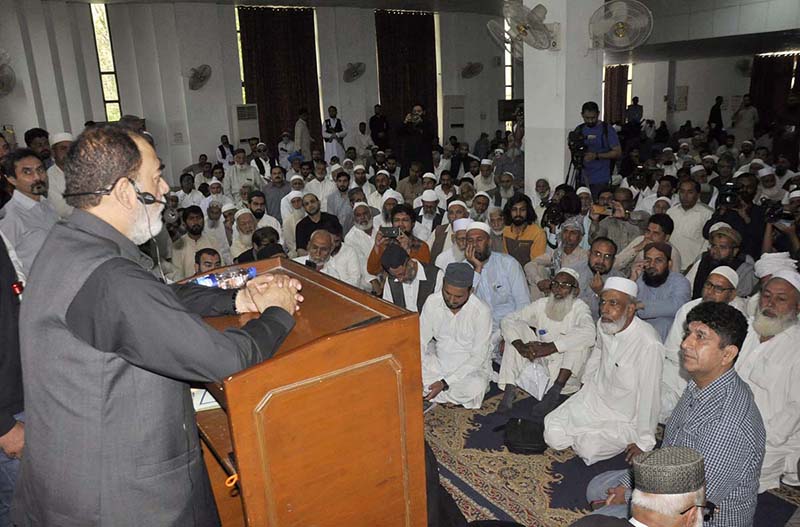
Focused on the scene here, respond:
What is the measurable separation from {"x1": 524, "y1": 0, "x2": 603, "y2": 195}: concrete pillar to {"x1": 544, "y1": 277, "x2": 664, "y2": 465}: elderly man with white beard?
14.3 ft

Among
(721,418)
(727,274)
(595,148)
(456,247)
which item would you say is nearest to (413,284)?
(456,247)

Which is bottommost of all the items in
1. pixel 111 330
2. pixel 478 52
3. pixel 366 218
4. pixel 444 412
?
pixel 444 412

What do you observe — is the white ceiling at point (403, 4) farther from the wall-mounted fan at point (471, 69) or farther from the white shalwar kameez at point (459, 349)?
the white shalwar kameez at point (459, 349)

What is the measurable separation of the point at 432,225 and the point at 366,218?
0.98 metres

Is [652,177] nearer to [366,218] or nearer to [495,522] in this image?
[366,218]

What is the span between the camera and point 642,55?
1709 cm

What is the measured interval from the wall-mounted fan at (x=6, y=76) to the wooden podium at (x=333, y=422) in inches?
402

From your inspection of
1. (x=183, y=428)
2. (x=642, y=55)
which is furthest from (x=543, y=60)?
(x=642, y=55)

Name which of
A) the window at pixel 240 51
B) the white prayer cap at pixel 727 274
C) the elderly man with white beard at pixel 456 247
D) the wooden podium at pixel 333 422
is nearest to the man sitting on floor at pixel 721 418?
the wooden podium at pixel 333 422

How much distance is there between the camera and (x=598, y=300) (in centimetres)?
488

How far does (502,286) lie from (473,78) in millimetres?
13114

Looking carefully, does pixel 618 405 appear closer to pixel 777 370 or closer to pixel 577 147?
pixel 777 370

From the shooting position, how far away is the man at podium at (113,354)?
54.9 inches

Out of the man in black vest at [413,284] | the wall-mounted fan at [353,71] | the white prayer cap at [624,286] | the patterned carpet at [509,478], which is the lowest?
the patterned carpet at [509,478]
